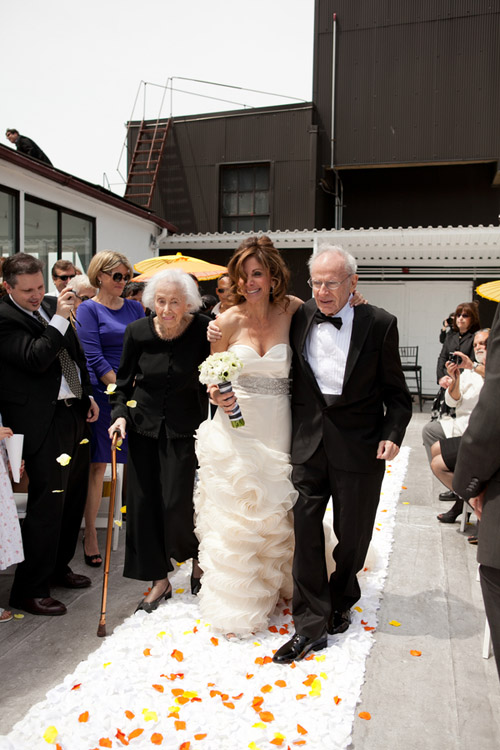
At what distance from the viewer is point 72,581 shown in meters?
4.14

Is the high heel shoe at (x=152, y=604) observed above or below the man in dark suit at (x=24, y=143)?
below

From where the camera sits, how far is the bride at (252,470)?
341 cm

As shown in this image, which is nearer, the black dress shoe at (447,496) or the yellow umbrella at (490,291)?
the yellow umbrella at (490,291)

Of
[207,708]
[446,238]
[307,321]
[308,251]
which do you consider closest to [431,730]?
[207,708]

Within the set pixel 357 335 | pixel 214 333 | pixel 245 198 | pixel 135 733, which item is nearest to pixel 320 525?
pixel 357 335

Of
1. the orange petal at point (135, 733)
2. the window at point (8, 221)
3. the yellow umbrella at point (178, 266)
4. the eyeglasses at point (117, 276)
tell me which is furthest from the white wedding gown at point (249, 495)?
the window at point (8, 221)

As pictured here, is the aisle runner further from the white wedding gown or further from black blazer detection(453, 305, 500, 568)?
black blazer detection(453, 305, 500, 568)

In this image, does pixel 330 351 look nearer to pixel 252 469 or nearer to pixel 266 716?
pixel 252 469

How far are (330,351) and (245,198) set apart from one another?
13985mm

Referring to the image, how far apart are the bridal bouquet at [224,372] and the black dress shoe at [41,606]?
1666 millimetres

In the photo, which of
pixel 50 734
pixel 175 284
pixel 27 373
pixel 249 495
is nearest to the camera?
pixel 50 734

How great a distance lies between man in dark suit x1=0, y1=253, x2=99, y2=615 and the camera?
367 centimetres

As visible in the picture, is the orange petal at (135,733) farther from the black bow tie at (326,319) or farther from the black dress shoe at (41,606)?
the black bow tie at (326,319)

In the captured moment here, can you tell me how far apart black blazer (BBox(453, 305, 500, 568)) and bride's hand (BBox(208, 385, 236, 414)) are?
4.53 ft
